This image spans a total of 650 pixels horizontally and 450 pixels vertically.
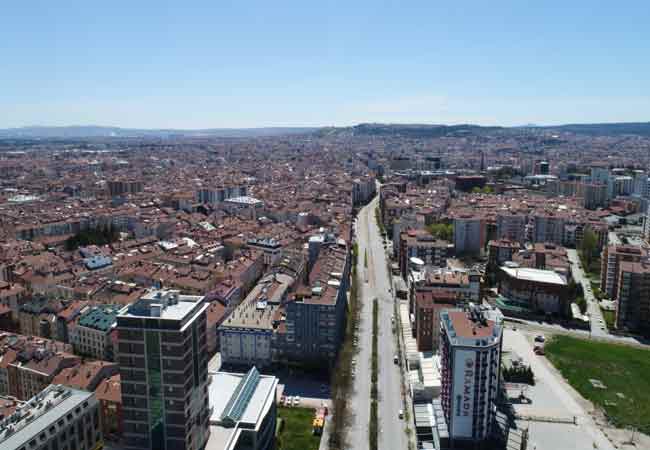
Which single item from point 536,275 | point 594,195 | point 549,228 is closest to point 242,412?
point 536,275

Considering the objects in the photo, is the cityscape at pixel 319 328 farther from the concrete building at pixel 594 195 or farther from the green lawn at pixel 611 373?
the concrete building at pixel 594 195

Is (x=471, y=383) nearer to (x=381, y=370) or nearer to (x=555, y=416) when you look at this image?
(x=555, y=416)

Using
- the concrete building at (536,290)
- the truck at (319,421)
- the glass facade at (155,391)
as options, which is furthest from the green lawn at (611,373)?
the glass facade at (155,391)

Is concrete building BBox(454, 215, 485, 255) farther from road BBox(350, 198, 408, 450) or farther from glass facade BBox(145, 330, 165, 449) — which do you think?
glass facade BBox(145, 330, 165, 449)

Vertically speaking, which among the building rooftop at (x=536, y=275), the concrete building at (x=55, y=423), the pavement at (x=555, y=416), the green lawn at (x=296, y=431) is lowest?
the pavement at (x=555, y=416)

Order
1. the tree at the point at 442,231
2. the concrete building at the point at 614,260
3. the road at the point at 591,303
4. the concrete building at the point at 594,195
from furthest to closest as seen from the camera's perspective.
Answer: the concrete building at the point at 594,195 < the tree at the point at 442,231 < the concrete building at the point at 614,260 < the road at the point at 591,303

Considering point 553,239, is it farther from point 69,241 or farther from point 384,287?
point 69,241

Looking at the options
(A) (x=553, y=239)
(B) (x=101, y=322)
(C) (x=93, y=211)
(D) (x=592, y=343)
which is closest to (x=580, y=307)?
(D) (x=592, y=343)

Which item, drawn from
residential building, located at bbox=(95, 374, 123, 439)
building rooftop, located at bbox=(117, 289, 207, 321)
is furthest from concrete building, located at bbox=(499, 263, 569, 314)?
residential building, located at bbox=(95, 374, 123, 439)

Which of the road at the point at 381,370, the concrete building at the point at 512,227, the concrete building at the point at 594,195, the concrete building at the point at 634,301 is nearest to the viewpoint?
the road at the point at 381,370
